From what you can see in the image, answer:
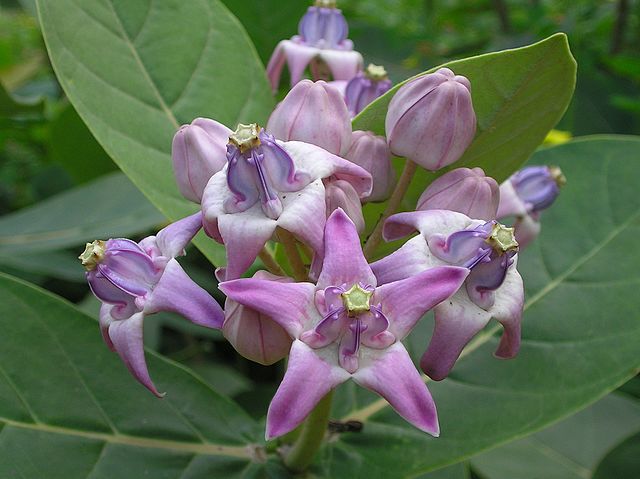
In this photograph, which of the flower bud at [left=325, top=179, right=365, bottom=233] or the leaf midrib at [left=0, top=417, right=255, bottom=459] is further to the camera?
the leaf midrib at [left=0, top=417, right=255, bottom=459]

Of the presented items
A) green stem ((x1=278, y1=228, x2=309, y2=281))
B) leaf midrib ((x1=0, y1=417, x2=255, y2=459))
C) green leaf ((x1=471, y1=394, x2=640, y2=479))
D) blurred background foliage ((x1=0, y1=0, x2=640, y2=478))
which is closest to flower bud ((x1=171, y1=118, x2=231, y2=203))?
green stem ((x1=278, y1=228, x2=309, y2=281))

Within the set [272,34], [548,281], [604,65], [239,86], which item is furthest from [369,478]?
[604,65]

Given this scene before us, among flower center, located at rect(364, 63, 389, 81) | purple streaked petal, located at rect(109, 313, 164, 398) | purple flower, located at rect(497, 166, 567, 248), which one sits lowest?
purple flower, located at rect(497, 166, 567, 248)

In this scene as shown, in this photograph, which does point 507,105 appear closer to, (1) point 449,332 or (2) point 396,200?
(2) point 396,200

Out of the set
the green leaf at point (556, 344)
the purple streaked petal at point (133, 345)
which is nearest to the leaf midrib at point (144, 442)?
the green leaf at point (556, 344)

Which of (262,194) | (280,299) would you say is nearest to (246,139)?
(262,194)

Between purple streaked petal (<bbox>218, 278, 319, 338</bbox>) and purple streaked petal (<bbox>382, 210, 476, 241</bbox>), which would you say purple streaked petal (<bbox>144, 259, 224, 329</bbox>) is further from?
purple streaked petal (<bbox>382, 210, 476, 241</bbox>)
